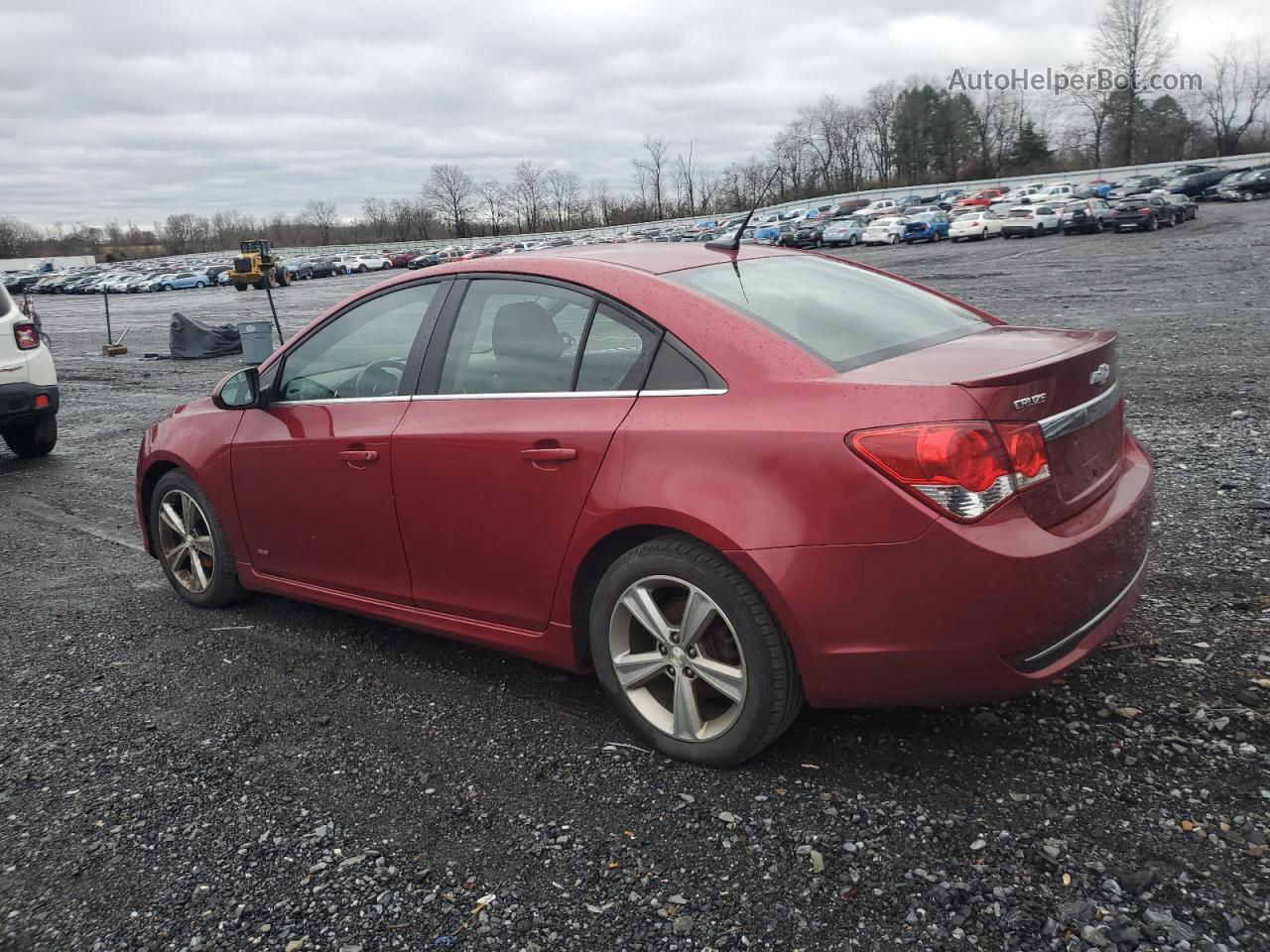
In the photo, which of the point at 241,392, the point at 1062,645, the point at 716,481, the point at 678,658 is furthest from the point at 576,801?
the point at 241,392

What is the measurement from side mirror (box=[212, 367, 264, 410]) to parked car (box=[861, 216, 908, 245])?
47831 millimetres

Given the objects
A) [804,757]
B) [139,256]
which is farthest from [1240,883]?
[139,256]

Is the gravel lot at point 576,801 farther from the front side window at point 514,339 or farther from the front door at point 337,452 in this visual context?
the front side window at point 514,339

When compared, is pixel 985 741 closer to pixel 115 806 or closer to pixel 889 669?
pixel 889 669

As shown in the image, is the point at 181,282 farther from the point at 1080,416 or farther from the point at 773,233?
the point at 1080,416

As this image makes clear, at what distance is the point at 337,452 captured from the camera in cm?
393

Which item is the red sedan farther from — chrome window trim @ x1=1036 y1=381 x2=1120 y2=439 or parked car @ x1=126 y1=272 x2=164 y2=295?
parked car @ x1=126 y1=272 x2=164 y2=295

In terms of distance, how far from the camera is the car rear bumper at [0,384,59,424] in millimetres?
8797

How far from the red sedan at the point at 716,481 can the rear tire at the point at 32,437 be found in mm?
6633

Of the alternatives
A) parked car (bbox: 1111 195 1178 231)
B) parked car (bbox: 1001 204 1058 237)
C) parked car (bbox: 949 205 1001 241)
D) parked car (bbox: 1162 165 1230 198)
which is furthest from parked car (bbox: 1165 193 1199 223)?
parked car (bbox: 1162 165 1230 198)

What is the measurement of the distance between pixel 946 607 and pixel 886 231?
162 ft

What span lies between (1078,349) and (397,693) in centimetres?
270

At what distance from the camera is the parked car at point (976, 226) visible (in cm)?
4456

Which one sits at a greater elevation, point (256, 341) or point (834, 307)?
point (834, 307)
